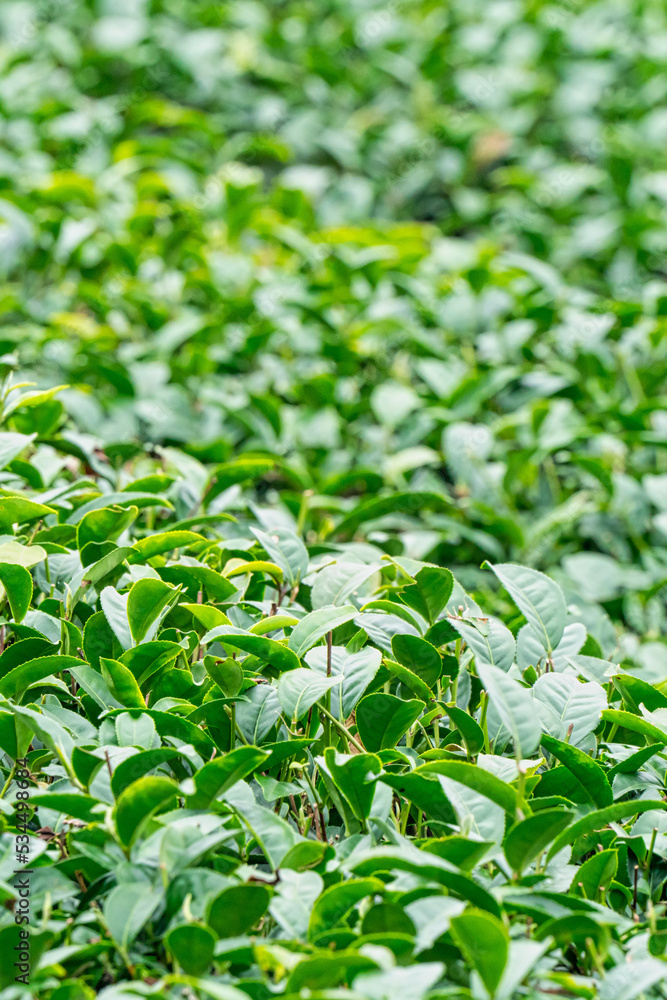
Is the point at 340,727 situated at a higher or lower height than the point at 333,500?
higher

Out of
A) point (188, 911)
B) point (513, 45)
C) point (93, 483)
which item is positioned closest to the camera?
point (188, 911)

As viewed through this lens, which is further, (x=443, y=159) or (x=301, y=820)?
(x=443, y=159)

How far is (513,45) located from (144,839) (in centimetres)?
372

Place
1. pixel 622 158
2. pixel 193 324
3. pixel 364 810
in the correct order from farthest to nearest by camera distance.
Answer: pixel 622 158
pixel 193 324
pixel 364 810

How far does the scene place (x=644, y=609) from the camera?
197 cm

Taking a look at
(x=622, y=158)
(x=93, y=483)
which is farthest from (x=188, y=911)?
(x=622, y=158)

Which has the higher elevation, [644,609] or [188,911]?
[188,911]

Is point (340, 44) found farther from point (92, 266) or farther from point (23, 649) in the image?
point (23, 649)

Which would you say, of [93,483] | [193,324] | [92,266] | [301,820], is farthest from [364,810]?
[92,266]

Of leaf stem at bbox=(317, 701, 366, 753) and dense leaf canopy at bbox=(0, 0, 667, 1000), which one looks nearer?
dense leaf canopy at bbox=(0, 0, 667, 1000)

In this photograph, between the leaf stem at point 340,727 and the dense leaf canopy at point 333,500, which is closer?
the dense leaf canopy at point 333,500

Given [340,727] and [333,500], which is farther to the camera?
[333,500]

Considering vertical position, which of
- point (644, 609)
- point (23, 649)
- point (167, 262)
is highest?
point (23, 649)

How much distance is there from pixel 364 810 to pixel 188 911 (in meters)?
0.22
